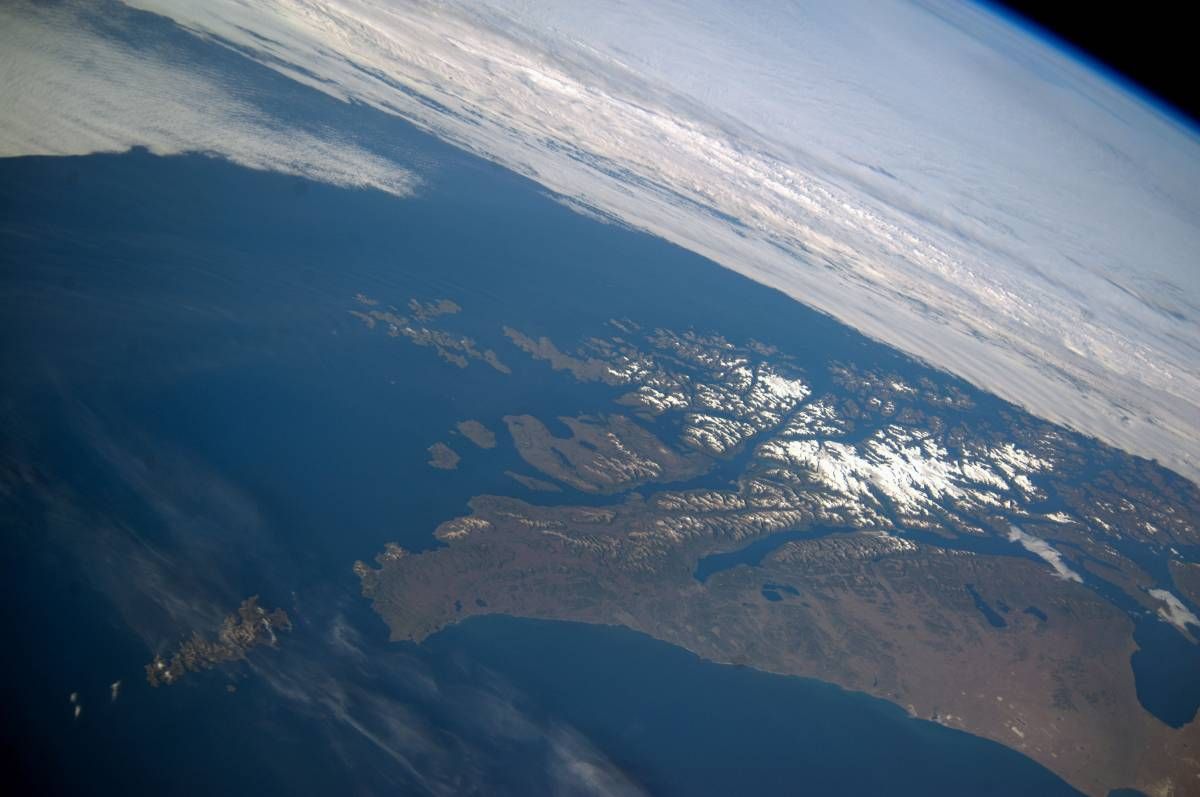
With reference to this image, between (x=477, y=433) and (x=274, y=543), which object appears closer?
(x=274, y=543)

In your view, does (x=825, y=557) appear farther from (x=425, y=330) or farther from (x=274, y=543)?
(x=274, y=543)

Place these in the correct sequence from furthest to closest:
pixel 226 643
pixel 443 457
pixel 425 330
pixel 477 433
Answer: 1. pixel 425 330
2. pixel 477 433
3. pixel 443 457
4. pixel 226 643

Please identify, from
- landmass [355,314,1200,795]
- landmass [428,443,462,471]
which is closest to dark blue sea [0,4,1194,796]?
A: landmass [428,443,462,471]

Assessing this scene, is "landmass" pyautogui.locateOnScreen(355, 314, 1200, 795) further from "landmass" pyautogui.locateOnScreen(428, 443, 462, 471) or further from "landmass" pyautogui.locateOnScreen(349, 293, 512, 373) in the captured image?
"landmass" pyautogui.locateOnScreen(349, 293, 512, 373)

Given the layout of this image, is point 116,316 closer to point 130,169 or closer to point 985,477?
point 130,169

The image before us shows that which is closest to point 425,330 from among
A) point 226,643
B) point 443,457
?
point 443,457
